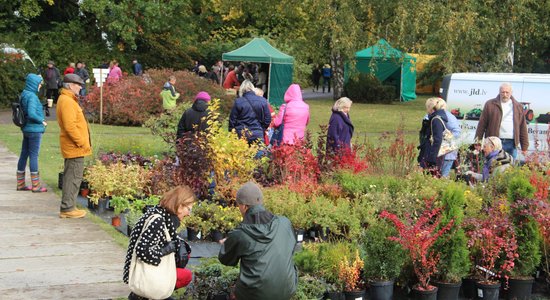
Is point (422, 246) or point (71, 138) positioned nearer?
point (422, 246)

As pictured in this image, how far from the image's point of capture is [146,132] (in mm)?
23016

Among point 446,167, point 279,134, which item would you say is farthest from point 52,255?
point 446,167

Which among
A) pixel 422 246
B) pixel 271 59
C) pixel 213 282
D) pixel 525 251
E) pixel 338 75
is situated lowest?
pixel 213 282

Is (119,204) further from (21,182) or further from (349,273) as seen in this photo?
(349,273)

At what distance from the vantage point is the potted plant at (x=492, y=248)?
8289 millimetres

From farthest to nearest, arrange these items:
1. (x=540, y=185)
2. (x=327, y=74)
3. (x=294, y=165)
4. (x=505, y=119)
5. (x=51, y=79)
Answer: (x=327, y=74) → (x=51, y=79) → (x=505, y=119) → (x=294, y=165) → (x=540, y=185)

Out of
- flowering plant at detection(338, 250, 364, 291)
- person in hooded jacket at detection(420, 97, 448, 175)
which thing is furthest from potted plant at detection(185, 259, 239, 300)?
person in hooded jacket at detection(420, 97, 448, 175)

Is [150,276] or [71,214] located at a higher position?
[150,276]

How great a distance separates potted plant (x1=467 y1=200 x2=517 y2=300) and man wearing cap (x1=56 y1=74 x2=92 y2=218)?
5.15m

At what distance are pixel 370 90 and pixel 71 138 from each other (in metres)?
30.6

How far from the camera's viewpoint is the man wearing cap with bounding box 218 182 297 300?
6.36m

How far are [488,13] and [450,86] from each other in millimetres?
9917

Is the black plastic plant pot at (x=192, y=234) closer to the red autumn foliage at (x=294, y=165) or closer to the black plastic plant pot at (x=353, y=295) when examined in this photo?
the red autumn foliage at (x=294, y=165)

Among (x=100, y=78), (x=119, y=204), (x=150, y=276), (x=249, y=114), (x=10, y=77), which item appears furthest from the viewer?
(x=10, y=77)
